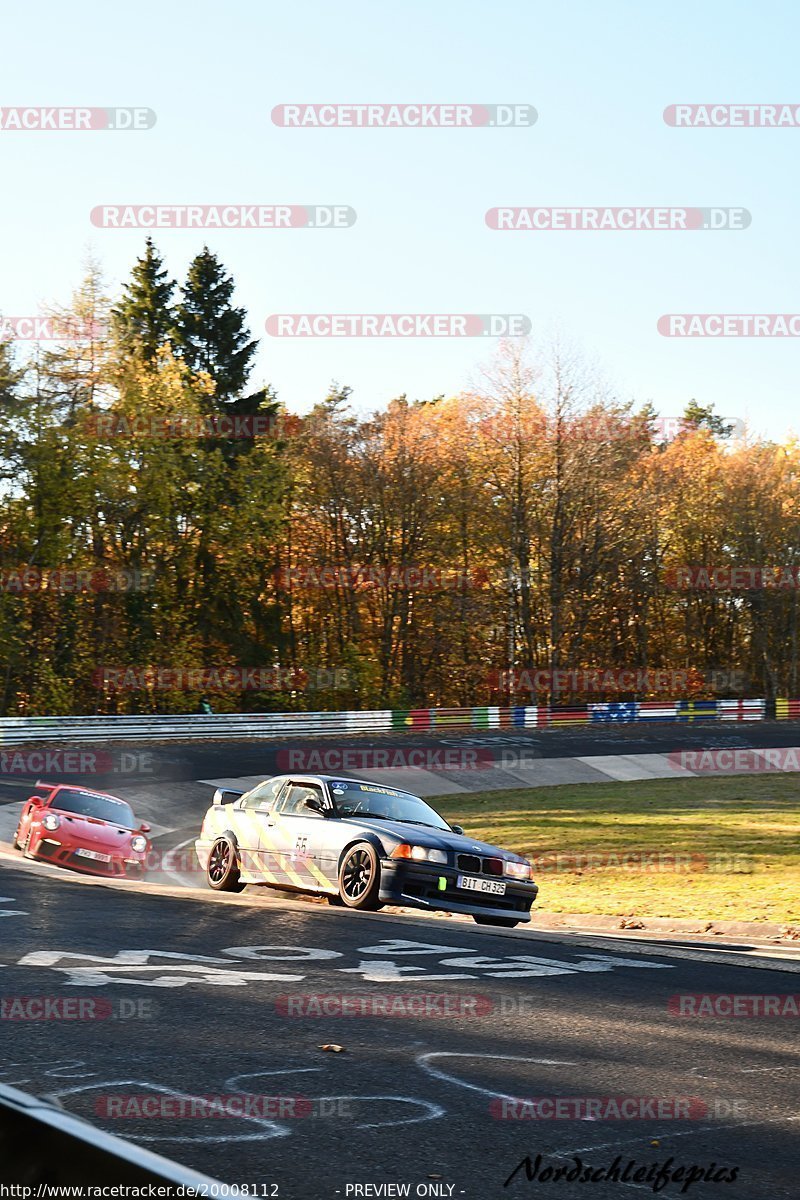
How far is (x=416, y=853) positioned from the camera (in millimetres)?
12469

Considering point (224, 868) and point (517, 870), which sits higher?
point (517, 870)

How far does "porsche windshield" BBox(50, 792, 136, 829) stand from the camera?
60.0 feet

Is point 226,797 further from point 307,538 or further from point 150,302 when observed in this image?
point 150,302

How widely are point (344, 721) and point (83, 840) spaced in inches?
1035

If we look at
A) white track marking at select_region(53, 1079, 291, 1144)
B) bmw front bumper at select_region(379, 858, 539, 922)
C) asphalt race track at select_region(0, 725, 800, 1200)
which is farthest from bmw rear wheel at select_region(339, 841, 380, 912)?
white track marking at select_region(53, 1079, 291, 1144)

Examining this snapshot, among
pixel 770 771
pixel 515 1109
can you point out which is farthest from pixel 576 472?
pixel 515 1109

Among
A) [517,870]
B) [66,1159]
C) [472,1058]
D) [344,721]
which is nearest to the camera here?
[66,1159]

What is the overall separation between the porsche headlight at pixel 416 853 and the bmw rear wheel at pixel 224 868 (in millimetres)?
2793

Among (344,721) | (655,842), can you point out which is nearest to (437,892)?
(655,842)

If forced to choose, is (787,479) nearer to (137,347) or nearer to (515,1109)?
(137,347)

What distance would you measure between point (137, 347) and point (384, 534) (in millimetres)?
12303

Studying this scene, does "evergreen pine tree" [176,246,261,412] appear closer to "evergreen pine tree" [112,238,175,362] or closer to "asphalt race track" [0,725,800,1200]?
"evergreen pine tree" [112,238,175,362]

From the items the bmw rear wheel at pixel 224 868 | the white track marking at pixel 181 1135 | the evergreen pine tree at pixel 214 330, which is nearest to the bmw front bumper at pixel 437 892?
the bmw rear wheel at pixel 224 868

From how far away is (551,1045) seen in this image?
Result: 21.6 ft
